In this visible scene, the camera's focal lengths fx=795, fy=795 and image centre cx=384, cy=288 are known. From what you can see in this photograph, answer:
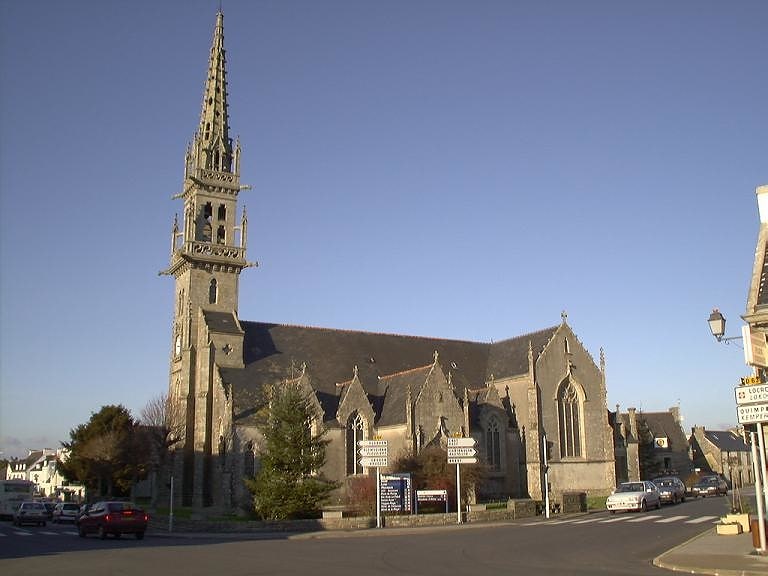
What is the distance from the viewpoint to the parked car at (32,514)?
144ft

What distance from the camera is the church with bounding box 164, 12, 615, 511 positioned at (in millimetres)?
48531

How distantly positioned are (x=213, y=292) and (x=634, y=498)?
30417 mm

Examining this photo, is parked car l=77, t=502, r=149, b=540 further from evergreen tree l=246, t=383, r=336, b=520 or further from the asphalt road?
evergreen tree l=246, t=383, r=336, b=520

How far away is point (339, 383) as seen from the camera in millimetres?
53219

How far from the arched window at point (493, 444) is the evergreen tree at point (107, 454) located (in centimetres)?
2666

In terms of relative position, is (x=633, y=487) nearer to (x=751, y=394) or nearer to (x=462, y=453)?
(x=462, y=453)

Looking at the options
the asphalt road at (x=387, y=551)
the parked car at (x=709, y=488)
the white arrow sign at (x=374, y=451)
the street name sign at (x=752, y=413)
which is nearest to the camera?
the asphalt road at (x=387, y=551)

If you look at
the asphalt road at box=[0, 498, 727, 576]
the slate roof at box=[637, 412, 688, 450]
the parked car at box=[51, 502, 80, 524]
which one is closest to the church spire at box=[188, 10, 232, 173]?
the parked car at box=[51, 502, 80, 524]

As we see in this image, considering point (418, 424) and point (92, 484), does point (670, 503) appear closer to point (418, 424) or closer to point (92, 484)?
point (418, 424)

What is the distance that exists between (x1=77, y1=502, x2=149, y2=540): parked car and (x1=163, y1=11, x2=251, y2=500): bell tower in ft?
62.7

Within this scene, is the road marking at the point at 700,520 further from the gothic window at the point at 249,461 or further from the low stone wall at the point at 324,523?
the gothic window at the point at 249,461

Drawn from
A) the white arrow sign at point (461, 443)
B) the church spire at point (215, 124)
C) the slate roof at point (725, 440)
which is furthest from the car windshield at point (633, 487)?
the slate roof at point (725, 440)

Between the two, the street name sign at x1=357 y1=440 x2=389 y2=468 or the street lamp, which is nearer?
the street lamp

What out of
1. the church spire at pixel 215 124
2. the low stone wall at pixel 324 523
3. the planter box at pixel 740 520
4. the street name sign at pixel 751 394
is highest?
the church spire at pixel 215 124
